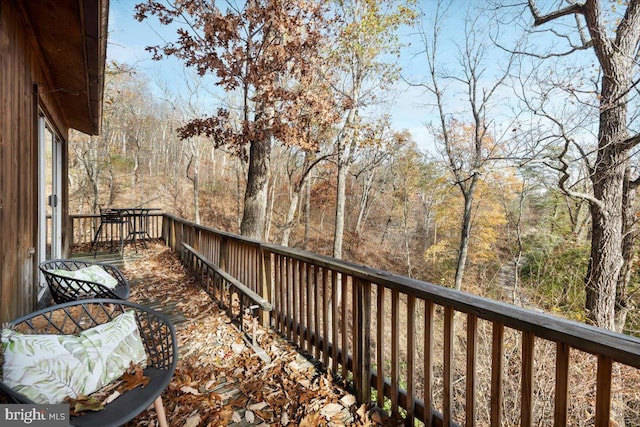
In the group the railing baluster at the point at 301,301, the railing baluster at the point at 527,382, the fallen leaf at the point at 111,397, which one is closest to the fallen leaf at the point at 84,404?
the fallen leaf at the point at 111,397

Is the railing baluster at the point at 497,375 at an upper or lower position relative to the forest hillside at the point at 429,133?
lower

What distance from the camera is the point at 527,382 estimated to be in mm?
1388

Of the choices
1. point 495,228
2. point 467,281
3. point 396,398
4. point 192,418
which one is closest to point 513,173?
point 495,228

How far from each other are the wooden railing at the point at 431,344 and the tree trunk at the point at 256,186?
1.14 meters

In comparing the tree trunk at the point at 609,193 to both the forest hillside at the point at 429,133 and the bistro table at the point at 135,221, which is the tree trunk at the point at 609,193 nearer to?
the forest hillside at the point at 429,133

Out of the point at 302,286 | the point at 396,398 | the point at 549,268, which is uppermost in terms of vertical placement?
the point at 302,286

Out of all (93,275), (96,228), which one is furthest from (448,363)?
(96,228)

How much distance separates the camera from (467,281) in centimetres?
1477

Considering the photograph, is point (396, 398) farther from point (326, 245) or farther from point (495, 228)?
point (326, 245)

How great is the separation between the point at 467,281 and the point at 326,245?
8606mm

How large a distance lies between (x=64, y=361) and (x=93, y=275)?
1805 millimetres

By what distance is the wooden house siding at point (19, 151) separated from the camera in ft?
6.66

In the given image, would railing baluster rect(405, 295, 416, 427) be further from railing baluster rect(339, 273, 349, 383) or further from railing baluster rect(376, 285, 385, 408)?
railing baluster rect(339, 273, 349, 383)

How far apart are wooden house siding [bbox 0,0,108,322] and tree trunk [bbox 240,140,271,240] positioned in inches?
119
